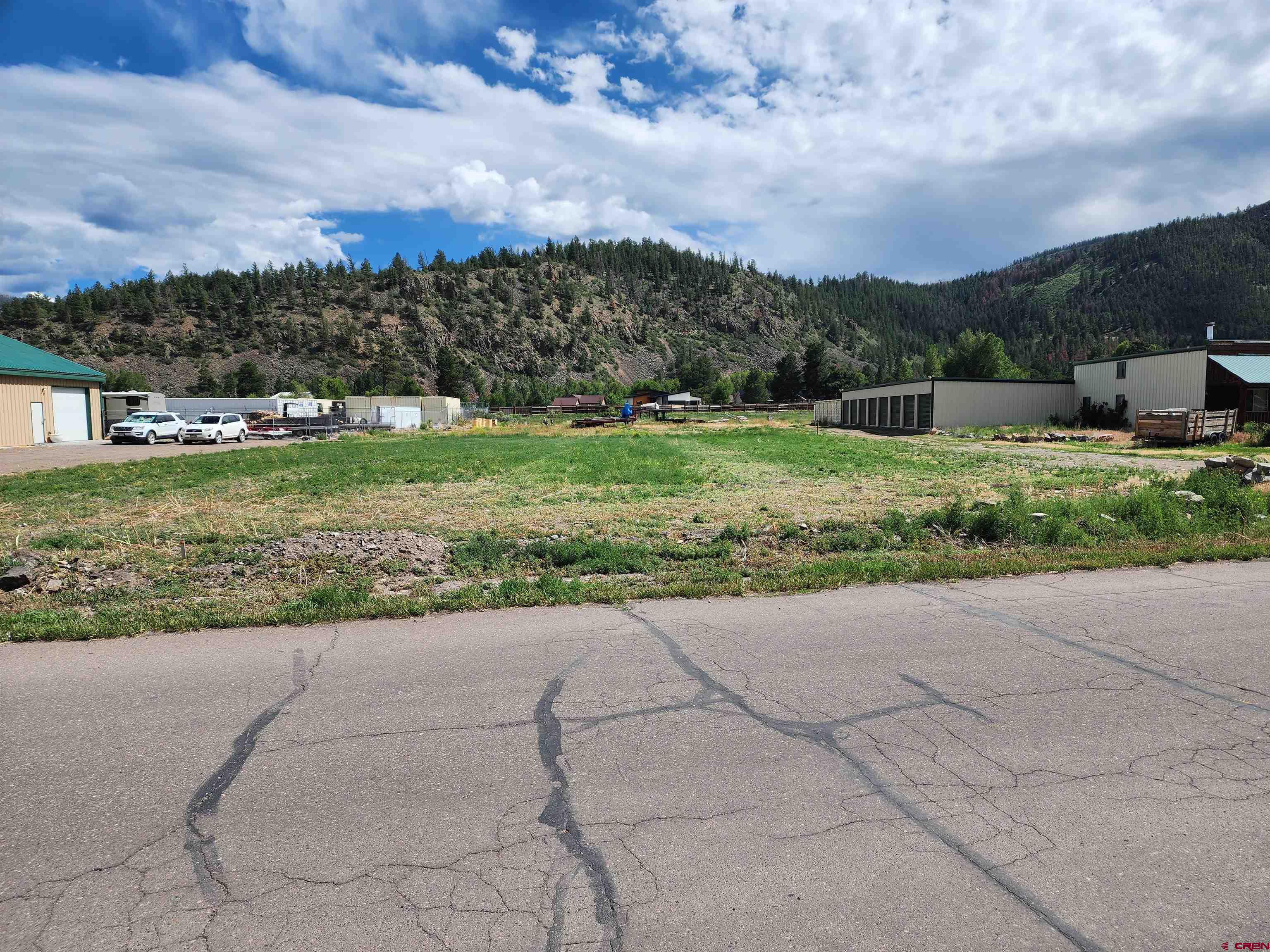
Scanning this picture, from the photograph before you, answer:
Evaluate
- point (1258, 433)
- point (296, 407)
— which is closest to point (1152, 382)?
point (1258, 433)

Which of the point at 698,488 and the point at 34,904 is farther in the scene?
the point at 698,488

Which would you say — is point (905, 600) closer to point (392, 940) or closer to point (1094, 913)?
point (1094, 913)

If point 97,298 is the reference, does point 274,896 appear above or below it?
below

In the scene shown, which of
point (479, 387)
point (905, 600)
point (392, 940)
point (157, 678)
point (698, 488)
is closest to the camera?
point (392, 940)

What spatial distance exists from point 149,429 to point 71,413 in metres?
6.75

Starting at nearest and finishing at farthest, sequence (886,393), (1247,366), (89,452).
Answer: (89,452) < (1247,366) < (886,393)

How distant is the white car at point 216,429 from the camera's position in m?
45.3

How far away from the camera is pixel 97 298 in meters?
157

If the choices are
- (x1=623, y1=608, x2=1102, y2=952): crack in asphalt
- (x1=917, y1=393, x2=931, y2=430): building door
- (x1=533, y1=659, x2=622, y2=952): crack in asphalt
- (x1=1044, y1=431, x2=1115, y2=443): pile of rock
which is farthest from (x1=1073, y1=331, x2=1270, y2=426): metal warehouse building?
(x1=533, y1=659, x2=622, y2=952): crack in asphalt

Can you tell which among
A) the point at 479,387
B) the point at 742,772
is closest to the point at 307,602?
the point at 742,772

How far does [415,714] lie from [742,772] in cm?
218

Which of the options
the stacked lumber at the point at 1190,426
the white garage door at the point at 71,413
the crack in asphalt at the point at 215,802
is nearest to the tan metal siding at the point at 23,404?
the white garage door at the point at 71,413

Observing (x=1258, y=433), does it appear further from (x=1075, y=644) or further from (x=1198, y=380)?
(x=1075, y=644)

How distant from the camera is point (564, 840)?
128 inches
